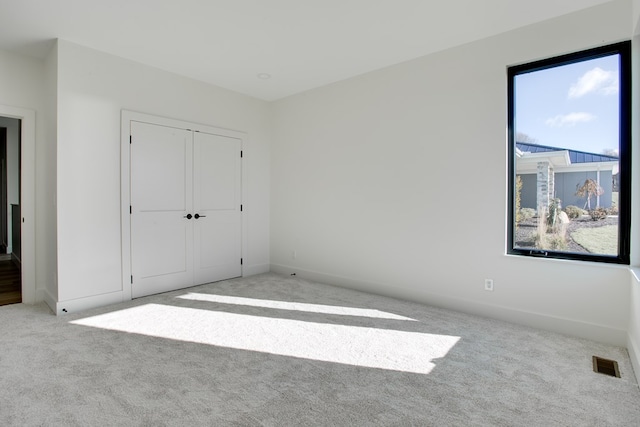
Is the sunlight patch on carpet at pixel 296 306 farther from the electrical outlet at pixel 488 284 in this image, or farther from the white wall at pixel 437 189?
the electrical outlet at pixel 488 284

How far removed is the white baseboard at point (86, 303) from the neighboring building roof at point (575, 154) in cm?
464

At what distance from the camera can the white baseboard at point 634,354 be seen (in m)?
2.25

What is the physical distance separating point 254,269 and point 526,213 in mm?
3828

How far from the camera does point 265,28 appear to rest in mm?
3201

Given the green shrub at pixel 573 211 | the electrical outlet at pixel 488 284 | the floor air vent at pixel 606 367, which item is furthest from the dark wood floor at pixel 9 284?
the green shrub at pixel 573 211

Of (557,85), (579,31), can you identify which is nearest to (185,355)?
(557,85)

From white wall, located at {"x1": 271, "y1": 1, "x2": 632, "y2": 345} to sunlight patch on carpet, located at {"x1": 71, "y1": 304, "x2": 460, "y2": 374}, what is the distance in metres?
0.98

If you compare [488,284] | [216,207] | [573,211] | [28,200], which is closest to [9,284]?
[28,200]

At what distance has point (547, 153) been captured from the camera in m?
3.18

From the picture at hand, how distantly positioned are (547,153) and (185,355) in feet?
12.0

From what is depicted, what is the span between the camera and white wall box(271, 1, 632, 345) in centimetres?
294

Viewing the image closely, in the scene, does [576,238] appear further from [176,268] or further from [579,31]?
[176,268]

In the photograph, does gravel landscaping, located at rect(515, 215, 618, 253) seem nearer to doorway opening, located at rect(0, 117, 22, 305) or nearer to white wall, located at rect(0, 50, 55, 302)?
white wall, located at rect(0, 50, 55, 302)

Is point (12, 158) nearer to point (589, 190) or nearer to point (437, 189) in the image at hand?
point (437, 189)
